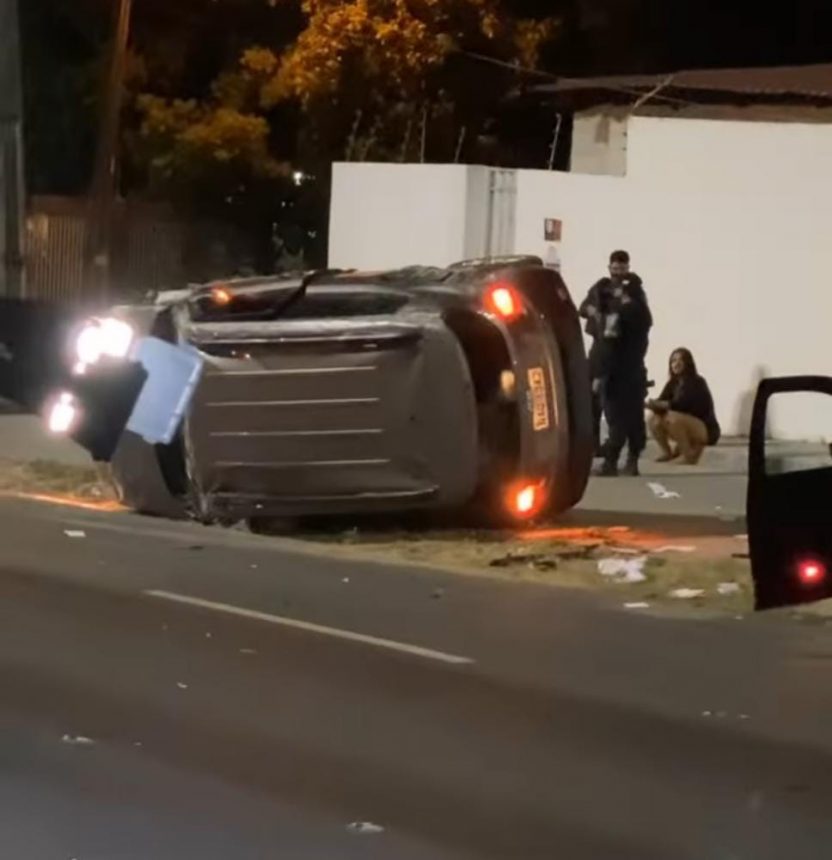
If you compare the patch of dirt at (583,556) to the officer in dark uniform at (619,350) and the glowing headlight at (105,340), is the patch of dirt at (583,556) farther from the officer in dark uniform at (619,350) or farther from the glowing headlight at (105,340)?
the officer in dark uniform at (619,350)

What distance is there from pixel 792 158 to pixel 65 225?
51.2 feet

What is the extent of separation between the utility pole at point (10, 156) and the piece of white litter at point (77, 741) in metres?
13.6

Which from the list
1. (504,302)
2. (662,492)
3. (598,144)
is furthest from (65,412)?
(598,144)

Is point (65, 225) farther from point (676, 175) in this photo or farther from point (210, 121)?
point (676, 175)

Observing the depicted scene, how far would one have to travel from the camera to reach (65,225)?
31734 millimetres

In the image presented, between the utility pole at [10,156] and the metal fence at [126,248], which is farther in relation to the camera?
the metal fence at [126,248]

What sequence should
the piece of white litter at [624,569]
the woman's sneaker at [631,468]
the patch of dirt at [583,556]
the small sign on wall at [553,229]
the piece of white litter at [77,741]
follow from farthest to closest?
the small sign on wall at [553,229]
the woman's sneaker at [631,468]
the piece of white litter at [624,569]
the patch of dirt at [583,556]
the piece of white litter at [77,741]

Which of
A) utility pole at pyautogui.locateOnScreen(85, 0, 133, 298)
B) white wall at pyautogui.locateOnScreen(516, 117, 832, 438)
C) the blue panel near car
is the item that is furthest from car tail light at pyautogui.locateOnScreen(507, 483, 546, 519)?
utility pole at pyautogui.locateOnScreen(85, 0, 133, 298)

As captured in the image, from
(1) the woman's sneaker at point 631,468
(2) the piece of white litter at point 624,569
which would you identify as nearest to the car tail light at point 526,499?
(2) the piece of white litter at point 624,569

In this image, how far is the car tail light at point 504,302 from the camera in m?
13.1

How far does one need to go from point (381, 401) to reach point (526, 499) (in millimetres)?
Answer: 1175

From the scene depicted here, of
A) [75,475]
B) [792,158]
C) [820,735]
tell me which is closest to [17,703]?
[820,735]

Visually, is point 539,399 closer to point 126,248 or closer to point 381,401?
point 381,401

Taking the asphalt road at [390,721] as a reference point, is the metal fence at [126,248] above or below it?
above
